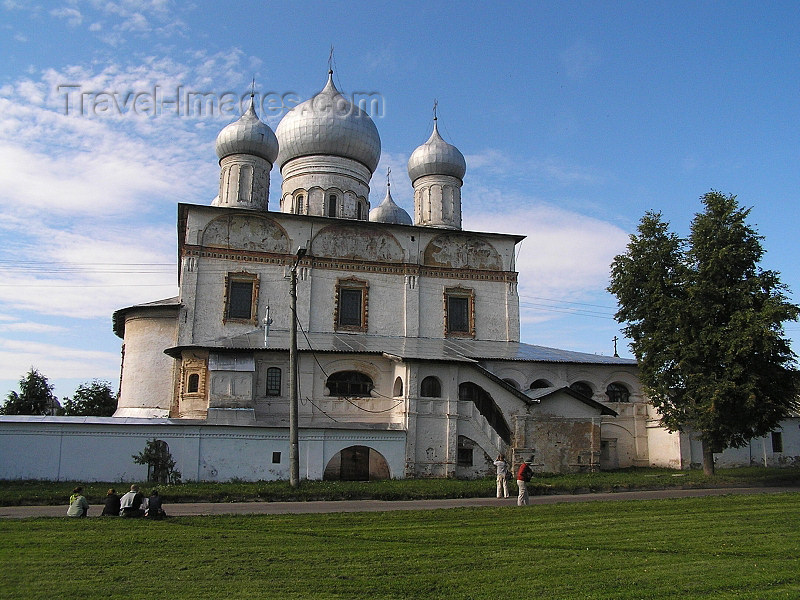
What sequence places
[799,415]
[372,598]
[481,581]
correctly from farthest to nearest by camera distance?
[799,415] < [481,581] < [372,598]

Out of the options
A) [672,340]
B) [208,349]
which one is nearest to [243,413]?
[208,349]

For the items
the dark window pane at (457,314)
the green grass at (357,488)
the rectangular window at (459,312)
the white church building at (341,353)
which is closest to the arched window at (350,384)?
the white church building at (341,353)

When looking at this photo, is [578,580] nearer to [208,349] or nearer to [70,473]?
[70,473]

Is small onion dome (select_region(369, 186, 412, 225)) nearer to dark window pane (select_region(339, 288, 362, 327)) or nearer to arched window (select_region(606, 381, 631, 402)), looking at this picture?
dark window pane (select_region(339, 288, 362, 327))

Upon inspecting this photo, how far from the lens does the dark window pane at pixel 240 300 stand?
25438 mm

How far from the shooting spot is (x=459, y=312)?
91.9 feet

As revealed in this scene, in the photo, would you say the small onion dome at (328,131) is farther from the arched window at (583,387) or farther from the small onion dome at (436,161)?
the arched window at (583,387)

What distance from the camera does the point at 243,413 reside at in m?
21.5

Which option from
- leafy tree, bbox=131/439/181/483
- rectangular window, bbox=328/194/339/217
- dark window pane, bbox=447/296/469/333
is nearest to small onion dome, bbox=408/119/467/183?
rectangular window, bbox=328/194/339/217

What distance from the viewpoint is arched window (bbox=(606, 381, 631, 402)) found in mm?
27078

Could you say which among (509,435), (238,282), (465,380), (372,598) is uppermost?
(238,282)

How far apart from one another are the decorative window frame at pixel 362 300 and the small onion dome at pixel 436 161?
283 inches

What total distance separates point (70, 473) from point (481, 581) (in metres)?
14.5

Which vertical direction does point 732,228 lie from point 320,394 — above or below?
above
